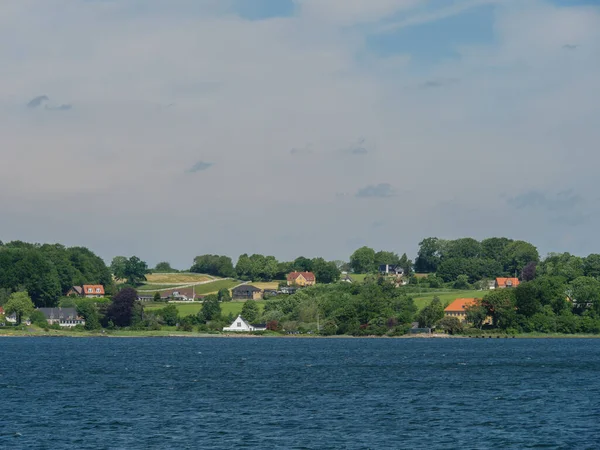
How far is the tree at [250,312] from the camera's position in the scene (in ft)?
509

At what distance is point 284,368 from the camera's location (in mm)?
78312

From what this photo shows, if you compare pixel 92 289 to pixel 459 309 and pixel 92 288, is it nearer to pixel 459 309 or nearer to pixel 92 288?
pixel 92 288

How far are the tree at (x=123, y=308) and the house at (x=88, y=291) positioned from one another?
109ft

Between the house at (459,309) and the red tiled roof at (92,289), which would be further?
the red tiled roof at (92,289)

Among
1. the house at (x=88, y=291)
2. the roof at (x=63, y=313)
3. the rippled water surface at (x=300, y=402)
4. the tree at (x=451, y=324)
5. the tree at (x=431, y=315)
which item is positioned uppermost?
the house at (x=88, y=291)

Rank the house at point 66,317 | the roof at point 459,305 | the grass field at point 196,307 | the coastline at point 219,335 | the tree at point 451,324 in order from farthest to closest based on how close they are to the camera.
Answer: the grass field at point 196,307 < the house at point 66,317 < the roof at point 459,305 < the tree at point 451,324 < the coastline at point 219,335

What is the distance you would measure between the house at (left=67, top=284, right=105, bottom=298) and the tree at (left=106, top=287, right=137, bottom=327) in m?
33.2

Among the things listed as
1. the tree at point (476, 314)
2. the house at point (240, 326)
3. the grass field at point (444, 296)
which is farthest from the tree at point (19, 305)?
the tree at point (476, 314)

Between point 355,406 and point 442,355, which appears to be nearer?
point 355,406

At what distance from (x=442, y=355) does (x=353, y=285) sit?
7082cm

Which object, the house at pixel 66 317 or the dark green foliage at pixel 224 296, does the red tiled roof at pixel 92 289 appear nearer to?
the dark green foliage at pixel 224 296

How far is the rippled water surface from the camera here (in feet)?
129

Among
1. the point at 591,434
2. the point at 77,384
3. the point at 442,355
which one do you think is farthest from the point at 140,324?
the point at 591,434

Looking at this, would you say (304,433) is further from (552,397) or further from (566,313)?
(566,313)
